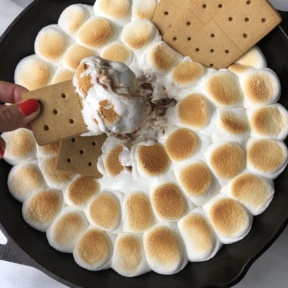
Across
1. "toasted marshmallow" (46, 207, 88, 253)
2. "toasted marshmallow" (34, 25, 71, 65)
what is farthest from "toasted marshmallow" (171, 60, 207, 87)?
"toasted marshmallow" (46, 207, 88, 253)

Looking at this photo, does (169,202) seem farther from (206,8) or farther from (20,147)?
(206,8)

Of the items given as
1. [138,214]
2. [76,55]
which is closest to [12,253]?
[138,214]

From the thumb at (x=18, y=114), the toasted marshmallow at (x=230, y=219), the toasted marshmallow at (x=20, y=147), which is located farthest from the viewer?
the toasted marshmallow at (x=20, y=147)

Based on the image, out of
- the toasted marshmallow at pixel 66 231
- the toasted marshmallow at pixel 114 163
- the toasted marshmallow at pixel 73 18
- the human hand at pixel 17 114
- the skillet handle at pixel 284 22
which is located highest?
the skillet handle at pixel 284 22

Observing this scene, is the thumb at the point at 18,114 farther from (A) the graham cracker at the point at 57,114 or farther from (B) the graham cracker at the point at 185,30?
(B) the graham cracker at the point at 185,30

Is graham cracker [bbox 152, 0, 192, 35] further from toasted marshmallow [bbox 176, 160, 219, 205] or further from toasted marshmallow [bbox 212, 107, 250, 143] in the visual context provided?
toasted marshmallow [bbox 176, 160, 219, 205]

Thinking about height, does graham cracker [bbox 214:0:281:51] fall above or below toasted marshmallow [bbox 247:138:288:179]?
above

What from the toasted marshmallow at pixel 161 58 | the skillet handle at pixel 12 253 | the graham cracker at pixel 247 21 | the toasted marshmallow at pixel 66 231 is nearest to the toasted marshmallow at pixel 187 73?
the toasted marshmallow at pixel 161 58
